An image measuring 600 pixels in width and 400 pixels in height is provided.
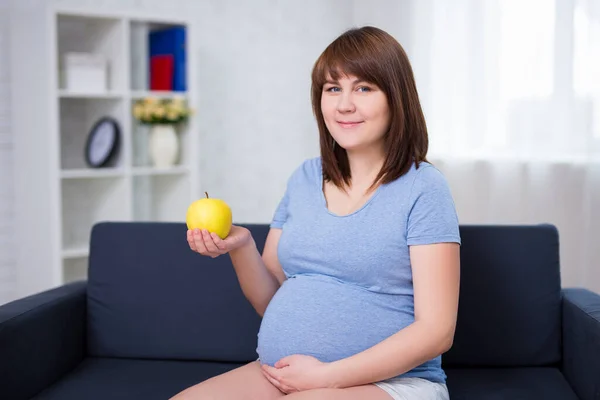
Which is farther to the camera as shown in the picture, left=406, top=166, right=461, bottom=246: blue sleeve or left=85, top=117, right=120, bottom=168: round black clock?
left=85, top=117, right=120, bottom=168: round black clock

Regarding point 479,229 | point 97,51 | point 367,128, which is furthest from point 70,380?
point 97,51

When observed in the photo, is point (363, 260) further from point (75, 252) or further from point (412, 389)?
point (75, 252)

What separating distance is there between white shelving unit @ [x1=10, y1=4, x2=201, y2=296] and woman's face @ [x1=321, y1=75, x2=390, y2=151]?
202cm

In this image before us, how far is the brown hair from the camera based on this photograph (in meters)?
1.52

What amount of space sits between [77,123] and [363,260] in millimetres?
2538

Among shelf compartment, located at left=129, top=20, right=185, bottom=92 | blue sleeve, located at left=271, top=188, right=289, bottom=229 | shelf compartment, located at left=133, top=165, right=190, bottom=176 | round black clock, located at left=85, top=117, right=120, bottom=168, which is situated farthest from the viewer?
shelf compartment, located at left=129, top=20, right=185, bottom=92

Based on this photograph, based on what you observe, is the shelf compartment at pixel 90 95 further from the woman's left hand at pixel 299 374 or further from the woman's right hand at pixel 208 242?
the woman's left hand at pixel 299 374

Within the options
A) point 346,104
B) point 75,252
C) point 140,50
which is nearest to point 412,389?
point 346,104

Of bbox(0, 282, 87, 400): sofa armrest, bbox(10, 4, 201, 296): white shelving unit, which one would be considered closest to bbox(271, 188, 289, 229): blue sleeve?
bbox(0, 282, 87, 400): sofa armrest

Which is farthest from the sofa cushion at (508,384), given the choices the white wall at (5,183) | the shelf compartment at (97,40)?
the white wall at (5,183)

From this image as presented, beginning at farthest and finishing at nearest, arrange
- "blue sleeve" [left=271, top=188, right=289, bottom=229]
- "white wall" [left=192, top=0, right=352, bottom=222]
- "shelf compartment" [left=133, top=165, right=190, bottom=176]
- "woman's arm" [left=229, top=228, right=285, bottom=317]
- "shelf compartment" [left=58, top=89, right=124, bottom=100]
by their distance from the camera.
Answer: "white wall" [left=192, top=0, right=352, bottom=222]
"shelf compartment" [left=133, top=165, right=190, bottom=176]
"shelf compartment" [left=58, top=89, right=124, bottom=100]
"blue sleeve" [left=271, top=188, right=289, bottom=229]
"woman's arm" [left=229, top=228, right=285, bottom=317]

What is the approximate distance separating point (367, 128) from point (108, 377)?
0.93 metres

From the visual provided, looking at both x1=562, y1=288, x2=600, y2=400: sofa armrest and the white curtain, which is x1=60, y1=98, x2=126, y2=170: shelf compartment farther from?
x1=562, y1=288, x2=600, y2=400: sofa armrest

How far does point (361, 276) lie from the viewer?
1.49 meters
